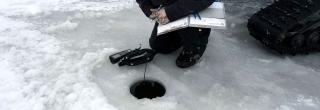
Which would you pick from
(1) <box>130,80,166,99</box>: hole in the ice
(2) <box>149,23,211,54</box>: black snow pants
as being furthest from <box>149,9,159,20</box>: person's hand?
(1) <box>130,80,166,99</box>: hole in the ice

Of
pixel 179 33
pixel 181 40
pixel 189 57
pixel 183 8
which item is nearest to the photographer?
pixel 183 8

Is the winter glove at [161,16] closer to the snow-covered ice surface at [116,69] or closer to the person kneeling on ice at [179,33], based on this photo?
the person kneeling on ice at [179,33]

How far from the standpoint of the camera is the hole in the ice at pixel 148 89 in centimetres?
344

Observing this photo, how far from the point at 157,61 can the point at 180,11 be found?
697 mm

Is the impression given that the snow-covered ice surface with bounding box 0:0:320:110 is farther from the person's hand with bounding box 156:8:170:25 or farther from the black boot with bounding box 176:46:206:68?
the person's hand with bounding box 156:8:170:25

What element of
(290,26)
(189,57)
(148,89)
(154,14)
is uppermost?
(154,14)

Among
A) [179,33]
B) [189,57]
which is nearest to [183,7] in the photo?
[179,33]

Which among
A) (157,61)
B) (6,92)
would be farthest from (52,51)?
(157,61)

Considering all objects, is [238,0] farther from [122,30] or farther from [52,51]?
[52,51]

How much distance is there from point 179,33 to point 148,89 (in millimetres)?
561

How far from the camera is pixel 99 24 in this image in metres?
4.45

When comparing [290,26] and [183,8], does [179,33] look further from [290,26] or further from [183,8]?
[290,26]

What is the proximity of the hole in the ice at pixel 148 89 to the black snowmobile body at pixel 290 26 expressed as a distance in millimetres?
1248

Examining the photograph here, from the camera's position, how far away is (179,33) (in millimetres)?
3588
